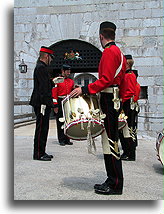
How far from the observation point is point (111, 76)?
287cm

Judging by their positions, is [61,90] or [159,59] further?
[159,59]

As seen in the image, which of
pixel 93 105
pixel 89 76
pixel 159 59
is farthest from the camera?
pixel 89 76

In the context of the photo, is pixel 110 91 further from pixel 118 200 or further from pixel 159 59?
pixel 159 59

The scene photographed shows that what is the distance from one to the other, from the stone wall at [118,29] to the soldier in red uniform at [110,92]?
6.05 metres

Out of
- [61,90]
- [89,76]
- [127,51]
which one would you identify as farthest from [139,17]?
[89,76]

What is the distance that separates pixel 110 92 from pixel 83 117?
1.20 feet

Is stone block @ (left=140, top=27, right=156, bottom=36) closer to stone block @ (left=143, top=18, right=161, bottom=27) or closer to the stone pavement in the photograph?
stone block @ (left=143, top=18, right=161, bottom=27)

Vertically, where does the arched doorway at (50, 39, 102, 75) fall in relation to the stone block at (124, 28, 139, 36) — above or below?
below

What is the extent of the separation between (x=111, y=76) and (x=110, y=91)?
172 mm

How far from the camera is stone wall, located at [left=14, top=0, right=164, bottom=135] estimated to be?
8.99 m

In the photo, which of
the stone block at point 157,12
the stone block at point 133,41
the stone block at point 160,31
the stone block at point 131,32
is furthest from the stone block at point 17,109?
the stone block at point 157,12

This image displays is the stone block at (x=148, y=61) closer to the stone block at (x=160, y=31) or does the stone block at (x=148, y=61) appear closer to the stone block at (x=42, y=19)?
the stone block at (x=160, y=31)

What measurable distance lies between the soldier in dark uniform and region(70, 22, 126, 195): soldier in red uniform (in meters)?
1.69

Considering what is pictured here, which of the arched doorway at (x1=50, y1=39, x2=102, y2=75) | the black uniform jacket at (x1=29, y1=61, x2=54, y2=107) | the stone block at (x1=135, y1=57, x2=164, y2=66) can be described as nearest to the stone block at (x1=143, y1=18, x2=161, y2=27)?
the stone block at (x1=135, y1=57, x2=164, y2=66)
